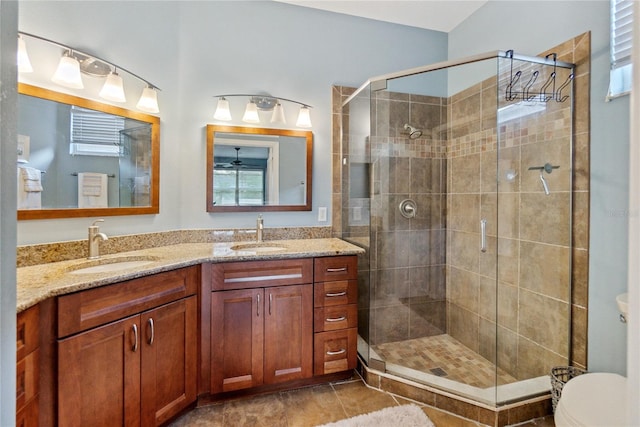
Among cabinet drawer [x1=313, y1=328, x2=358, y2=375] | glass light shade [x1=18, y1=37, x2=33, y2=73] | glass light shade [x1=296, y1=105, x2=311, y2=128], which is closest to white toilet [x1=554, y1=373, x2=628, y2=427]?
cabinet drawer [x1=313, y1=328, x2=358, y2=375]

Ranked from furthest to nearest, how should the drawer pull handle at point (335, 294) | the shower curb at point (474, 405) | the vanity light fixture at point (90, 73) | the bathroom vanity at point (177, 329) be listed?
the drawer pull handle at point (335, 294)
the shower curb at point (474, 405)
the vanity light fixture at point (90, 73)
the bathroom vanity at point (177, 329)

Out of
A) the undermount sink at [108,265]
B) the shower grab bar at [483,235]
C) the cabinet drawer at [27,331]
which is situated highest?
the shower grab bar at [483,235]

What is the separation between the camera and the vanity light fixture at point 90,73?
156 cm

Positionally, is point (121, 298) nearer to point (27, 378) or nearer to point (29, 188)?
point (27, 378)

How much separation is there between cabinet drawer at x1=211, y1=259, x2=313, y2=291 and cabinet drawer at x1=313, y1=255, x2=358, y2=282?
0.06m

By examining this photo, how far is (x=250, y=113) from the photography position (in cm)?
238

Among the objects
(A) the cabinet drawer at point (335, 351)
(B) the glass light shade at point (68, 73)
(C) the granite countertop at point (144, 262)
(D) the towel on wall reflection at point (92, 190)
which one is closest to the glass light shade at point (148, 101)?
(B) the glass light shade at point (68, 73)

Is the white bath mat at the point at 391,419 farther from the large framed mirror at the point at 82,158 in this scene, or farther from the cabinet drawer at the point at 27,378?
the large framed mirror at the point at 82,158

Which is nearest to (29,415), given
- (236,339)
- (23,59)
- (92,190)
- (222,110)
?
(236,339)

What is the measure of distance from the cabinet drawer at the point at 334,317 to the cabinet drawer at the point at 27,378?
134 cm

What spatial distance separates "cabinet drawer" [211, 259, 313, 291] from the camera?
5.98 ft

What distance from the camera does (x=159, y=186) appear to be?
7.07 feet

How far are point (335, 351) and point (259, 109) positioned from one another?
190cm

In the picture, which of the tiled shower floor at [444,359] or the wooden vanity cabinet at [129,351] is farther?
the tiled shower floor at [444,359]
